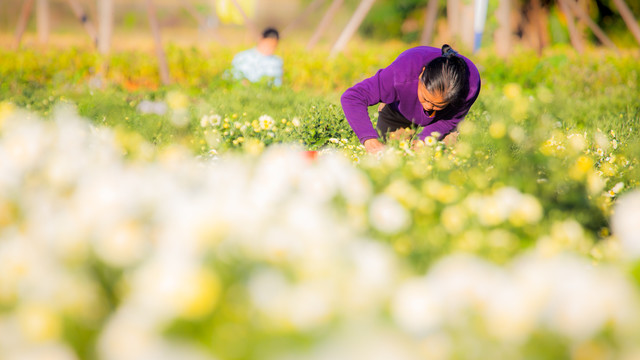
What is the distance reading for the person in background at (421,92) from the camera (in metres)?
2.96

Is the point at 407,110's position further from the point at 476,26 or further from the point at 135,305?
the point at 476,26

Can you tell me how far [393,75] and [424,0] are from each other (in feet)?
56.6

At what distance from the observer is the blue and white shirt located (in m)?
6.38

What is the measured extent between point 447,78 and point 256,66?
3.87m

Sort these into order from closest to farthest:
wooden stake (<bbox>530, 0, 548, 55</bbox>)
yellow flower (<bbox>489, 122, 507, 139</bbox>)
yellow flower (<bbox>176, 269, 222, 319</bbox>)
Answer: yellow flower (<bbox>176, 269, 222, 319</bbox>), yellow flower (<bbox>489, 122, 507, 139</bbox>), wooden stake (<bbox>530, 0, 548, 55</bbox>)

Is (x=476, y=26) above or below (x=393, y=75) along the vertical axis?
above

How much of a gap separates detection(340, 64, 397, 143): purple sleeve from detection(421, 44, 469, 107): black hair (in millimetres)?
508

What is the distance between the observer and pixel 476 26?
9.43 metres

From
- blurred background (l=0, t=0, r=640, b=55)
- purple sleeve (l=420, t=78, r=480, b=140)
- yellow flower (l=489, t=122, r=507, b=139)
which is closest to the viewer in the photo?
yellow flower (l=489, t=122, r=507, b=139)

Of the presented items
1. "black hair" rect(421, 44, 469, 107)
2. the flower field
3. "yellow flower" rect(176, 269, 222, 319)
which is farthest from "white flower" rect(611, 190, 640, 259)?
"black hair" rect(421, 44, 469, 107)

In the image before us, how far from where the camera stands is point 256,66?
6.45m

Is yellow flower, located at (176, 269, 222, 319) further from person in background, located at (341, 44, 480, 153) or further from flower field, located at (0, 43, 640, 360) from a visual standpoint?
person in background, located at (341, 44, 480, 153)

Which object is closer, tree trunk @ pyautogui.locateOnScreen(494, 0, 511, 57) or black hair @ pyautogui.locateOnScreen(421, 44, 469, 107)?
black hair @ pyautogui.locateOnScreen(421, 44, 469, 107)

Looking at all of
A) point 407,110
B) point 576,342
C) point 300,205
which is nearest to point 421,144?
point 407,110
